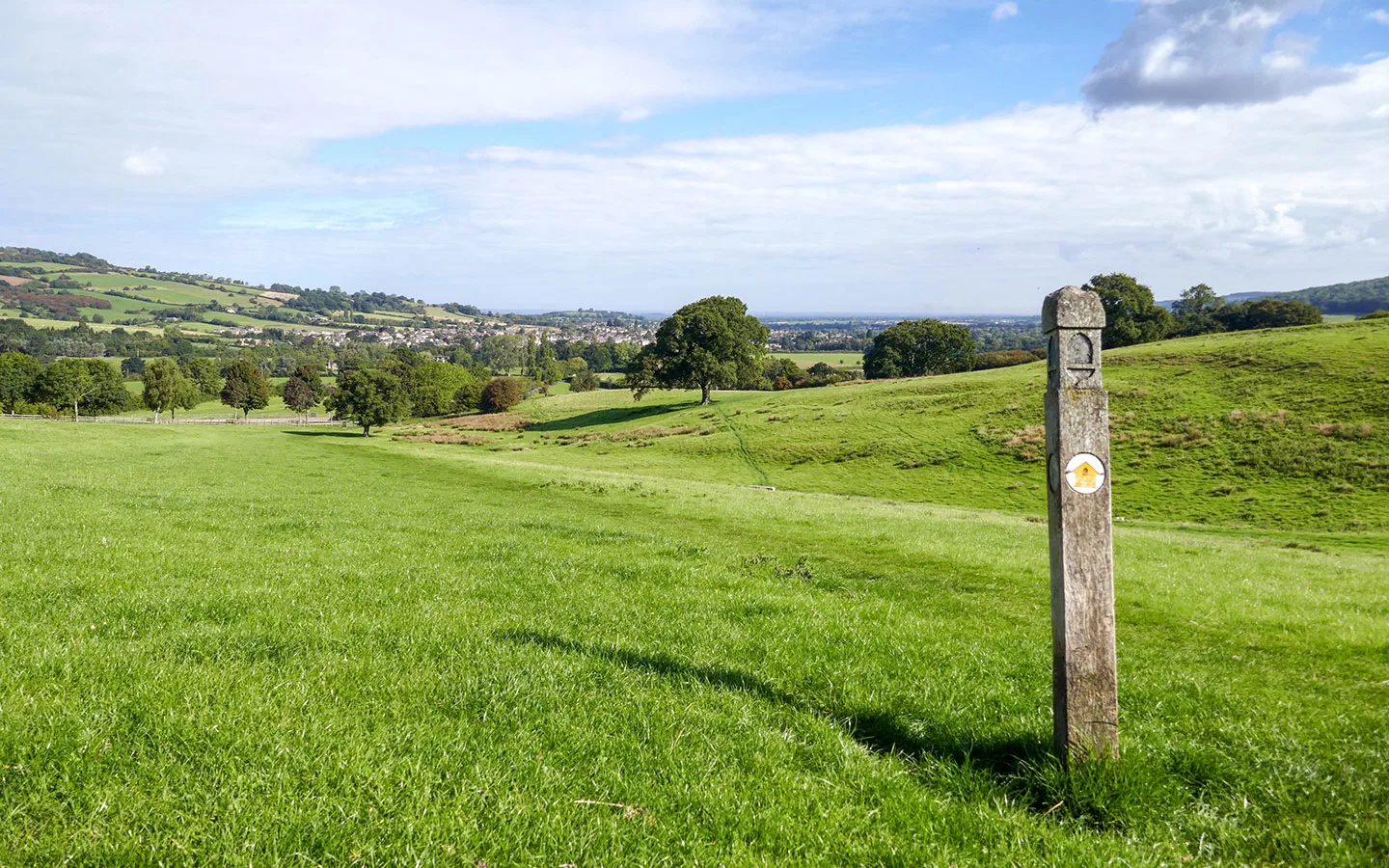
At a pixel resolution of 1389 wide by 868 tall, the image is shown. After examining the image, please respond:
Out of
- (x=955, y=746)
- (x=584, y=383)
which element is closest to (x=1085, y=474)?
(x=955, y=746)

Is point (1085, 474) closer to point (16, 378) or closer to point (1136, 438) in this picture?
point (1136, 438)

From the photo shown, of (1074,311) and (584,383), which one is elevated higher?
(584,383)

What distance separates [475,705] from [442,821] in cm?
193

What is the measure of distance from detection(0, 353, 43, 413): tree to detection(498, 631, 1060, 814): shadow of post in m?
139

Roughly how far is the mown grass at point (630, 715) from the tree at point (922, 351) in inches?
4558

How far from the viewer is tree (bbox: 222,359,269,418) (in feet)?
418

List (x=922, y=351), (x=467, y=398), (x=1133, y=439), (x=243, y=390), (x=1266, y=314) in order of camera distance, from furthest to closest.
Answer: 1. (x=467, y=398)
2. (x=243, y=390)
3. (x=922, y=351)
4. (x=1266, y=314)
5. (x=1133, y=439)

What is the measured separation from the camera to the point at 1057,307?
5.70 metres

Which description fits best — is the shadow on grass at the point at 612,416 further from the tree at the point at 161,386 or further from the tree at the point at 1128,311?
the tree at the point at 1128,311

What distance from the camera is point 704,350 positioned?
3762 inches

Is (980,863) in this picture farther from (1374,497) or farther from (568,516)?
(1374,497)

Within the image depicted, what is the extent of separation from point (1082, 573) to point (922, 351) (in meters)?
128

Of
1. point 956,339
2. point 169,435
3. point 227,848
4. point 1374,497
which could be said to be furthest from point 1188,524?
point 956,339

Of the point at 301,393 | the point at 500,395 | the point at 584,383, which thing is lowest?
the point at 500,395
